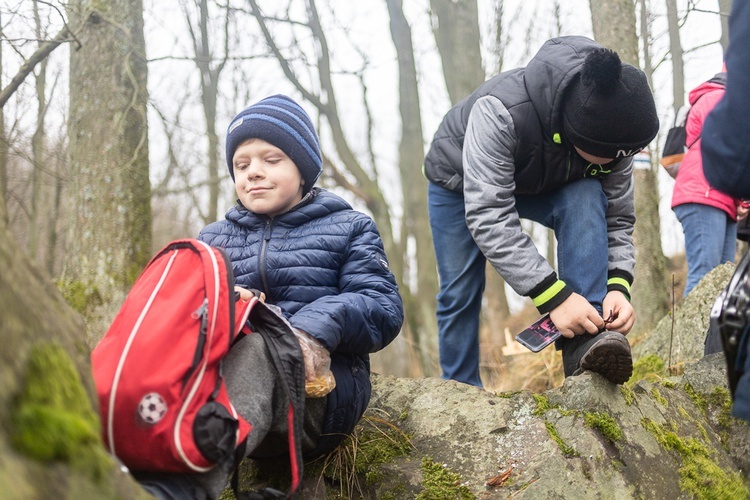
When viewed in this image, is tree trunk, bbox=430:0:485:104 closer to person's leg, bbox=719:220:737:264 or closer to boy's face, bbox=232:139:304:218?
person's leg, bbox=719:220:737:264

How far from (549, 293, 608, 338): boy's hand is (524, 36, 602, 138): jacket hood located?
736 millimetres

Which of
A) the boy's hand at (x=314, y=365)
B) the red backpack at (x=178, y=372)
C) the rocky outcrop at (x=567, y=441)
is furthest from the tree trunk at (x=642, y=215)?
the red backpack at (x=178, y=372)

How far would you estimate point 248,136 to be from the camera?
2.57 m

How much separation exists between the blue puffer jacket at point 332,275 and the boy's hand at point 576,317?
0.71 metres

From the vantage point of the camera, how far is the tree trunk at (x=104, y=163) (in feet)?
15.2

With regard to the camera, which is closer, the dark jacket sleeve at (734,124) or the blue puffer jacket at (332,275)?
the dark jacket sleeve at (734,124)

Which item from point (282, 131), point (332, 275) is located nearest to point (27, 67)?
point (282, 131)

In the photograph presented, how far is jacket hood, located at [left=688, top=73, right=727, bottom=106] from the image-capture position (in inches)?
166

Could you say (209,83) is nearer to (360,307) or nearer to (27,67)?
(27,67)

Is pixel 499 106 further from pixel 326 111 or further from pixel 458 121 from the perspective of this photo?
pixel 326 111

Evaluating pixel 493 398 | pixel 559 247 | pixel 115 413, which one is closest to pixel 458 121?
pixel 559 247

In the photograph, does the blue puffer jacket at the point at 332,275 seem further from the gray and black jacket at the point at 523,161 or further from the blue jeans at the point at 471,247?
the blue jeans at the point at 471,247

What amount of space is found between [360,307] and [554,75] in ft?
4.38

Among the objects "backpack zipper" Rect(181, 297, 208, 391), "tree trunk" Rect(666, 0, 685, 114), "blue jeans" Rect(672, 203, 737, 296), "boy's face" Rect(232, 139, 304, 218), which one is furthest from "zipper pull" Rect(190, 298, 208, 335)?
"tree trunk" Rect(666, 0, 685, 114)
